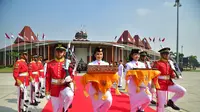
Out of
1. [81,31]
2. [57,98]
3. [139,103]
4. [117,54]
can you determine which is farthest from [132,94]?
[81,31]

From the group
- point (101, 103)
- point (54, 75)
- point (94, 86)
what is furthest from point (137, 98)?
point (54, 75)

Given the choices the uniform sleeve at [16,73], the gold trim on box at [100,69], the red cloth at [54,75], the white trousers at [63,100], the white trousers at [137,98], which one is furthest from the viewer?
the uniform sleeve at [16,73]

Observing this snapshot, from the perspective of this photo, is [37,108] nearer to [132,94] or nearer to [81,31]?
[132,94]

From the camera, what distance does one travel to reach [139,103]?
13.9 ft

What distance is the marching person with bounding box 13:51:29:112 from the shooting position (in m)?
5.16

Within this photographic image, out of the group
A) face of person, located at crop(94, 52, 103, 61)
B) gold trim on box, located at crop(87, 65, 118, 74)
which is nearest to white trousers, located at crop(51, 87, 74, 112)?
gold trim on box, located at crop(87, 65, 118, 74)

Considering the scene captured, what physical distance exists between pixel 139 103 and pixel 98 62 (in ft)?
4.51

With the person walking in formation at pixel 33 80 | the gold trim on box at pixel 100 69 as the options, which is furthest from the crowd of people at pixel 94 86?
the person walking in formation at pixel 33 80

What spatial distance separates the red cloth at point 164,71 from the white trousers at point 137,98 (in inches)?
30.3

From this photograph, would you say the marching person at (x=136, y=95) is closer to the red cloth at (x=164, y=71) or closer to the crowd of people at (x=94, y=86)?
the crowd of people at (x=94, y=86)

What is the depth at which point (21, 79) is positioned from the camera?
543 centimetres

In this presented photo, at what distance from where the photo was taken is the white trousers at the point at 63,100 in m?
3.78

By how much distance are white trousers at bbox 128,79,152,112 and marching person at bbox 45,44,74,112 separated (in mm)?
1490

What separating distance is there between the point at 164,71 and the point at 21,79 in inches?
164
